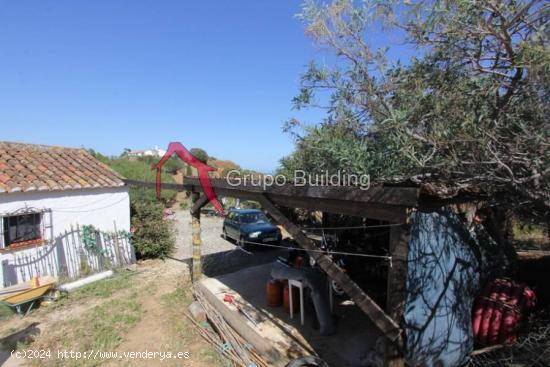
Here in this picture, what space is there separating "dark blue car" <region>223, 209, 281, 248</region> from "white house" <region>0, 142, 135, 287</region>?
419cm

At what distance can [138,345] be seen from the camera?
18.8 feet

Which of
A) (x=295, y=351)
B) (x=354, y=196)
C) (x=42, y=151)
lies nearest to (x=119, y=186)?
(x=42, y=151)

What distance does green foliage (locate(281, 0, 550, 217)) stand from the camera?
2395 mm

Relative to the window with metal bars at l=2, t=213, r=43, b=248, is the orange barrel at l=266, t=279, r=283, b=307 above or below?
below

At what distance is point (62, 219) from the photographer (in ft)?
28.7

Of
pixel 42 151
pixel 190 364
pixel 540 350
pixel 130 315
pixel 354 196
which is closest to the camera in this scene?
pixel 354 196

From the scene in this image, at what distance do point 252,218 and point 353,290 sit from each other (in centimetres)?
948

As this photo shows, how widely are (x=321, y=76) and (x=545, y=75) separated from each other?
2.26m

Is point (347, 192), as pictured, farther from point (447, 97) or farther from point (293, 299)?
point (293, 299)

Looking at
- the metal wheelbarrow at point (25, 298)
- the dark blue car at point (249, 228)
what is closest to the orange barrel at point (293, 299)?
the dark blue car at point (249, 228)

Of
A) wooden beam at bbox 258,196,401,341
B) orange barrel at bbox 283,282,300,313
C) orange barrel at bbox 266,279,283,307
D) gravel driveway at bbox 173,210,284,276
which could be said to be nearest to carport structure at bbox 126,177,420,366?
wooden beam at bbox 258,196,401,341

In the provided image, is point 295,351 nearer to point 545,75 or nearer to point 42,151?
point 545,75

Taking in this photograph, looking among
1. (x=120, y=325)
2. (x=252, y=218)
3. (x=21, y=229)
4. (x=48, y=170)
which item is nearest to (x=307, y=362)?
(x=120, y=325)

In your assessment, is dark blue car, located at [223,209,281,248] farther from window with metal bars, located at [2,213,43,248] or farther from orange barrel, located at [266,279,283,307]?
window with metal bars, located at [2,213,43,248]
